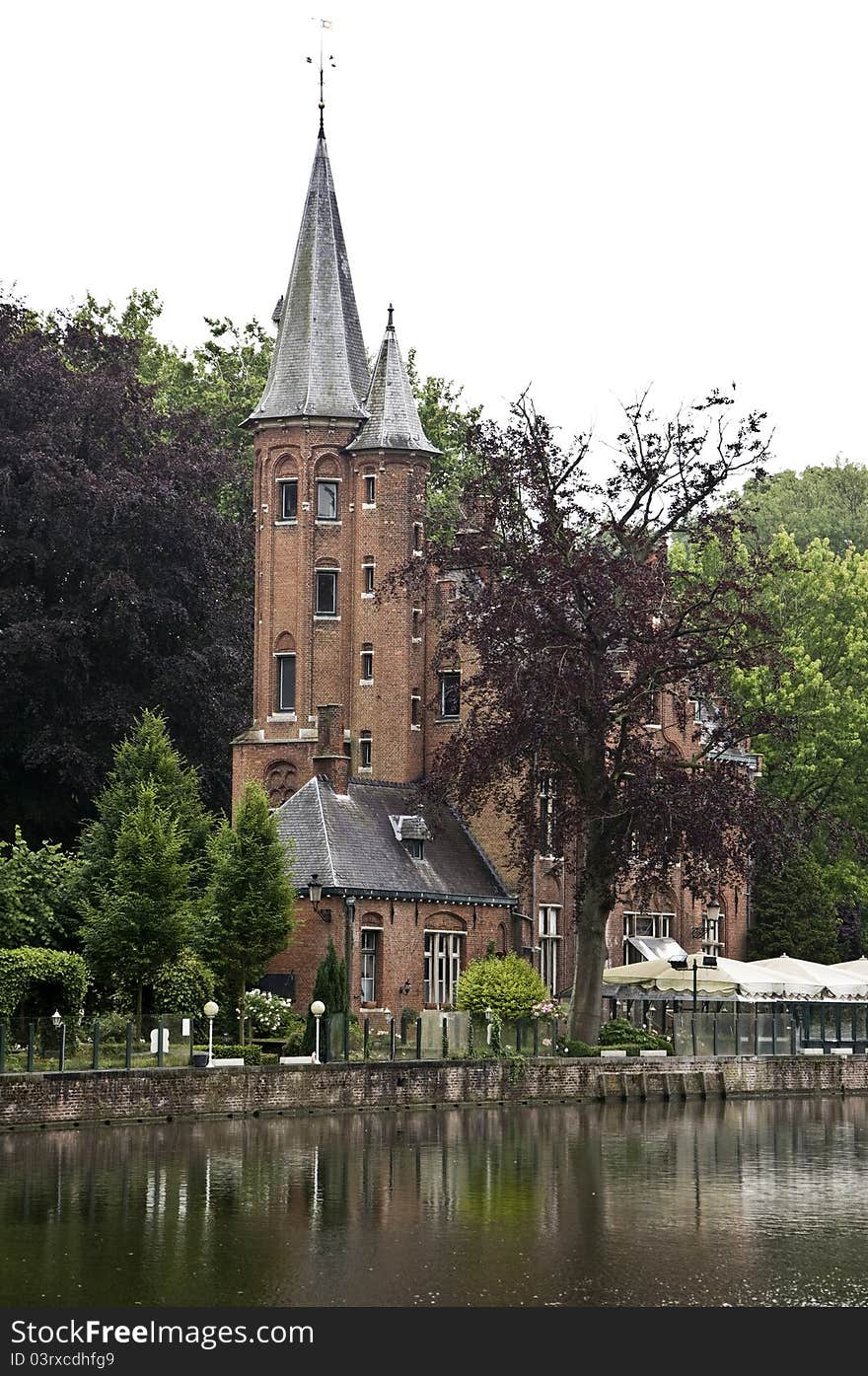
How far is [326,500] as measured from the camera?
60.8 meters

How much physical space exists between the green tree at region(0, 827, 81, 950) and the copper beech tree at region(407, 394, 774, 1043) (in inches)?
358

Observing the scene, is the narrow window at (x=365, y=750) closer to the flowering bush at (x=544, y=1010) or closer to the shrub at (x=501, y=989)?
the shrub at (x=501, y=989)

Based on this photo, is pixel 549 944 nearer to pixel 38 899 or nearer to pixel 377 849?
pixel 377 849

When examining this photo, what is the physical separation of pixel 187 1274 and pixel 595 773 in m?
31.4

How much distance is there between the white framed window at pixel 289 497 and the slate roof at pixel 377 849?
28.7 ft

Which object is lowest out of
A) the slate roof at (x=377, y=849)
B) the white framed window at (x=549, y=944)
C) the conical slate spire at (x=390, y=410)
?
the white framed window at (x=549, y=944)

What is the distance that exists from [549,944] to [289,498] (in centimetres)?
1499

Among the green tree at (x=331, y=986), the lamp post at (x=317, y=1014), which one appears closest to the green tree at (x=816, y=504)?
the green tree at (x=331, y=986)

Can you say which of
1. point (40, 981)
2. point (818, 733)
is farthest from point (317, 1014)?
point (818, 733)

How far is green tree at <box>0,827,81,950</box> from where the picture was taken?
141 feet

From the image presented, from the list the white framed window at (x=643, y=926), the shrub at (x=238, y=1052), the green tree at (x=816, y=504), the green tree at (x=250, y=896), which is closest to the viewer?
the shrub at (x=238, y=1052)

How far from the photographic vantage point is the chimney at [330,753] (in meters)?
55.3

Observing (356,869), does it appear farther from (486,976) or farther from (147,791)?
(147,791)

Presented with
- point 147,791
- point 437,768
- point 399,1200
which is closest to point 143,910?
point 147,791
